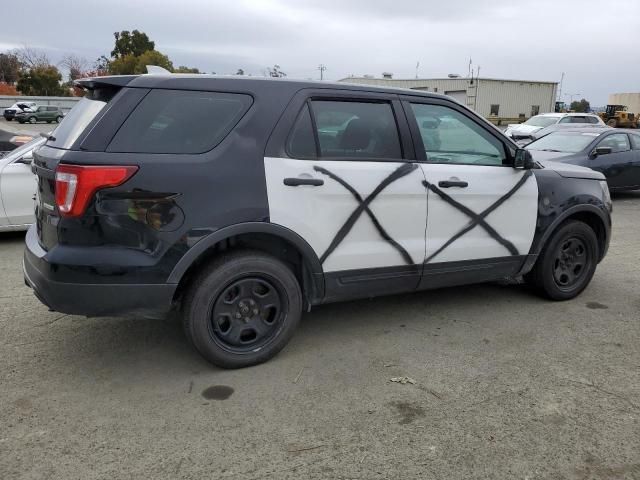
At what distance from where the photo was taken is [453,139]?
413cm

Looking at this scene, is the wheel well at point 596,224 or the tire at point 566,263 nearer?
the tire at point 566,263

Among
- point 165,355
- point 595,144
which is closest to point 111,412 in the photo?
point 165,355

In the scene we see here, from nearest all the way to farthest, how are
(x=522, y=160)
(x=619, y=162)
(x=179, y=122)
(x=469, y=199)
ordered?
(x=179, y=122) → (x=469, y=199) → (x=522, y=160) → (x=619, y=162)

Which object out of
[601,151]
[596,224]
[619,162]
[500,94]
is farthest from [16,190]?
[500,94]

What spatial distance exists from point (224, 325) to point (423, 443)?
1.44m

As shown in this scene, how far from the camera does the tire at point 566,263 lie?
4.71 m

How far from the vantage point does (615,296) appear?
16.7ft

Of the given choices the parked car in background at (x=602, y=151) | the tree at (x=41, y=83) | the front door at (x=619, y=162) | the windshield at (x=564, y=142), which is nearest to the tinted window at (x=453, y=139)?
the parked car in background at (x=602, y=151)

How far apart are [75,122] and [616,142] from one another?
10.7m

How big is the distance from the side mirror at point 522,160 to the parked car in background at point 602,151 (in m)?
6.37

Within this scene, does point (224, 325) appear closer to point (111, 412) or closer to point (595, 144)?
point (111, 412)

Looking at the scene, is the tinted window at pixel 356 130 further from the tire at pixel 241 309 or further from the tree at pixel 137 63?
the tree at pixel 137 63

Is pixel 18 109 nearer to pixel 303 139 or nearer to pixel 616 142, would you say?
pixel 616 142

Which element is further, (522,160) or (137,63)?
(137,63)
